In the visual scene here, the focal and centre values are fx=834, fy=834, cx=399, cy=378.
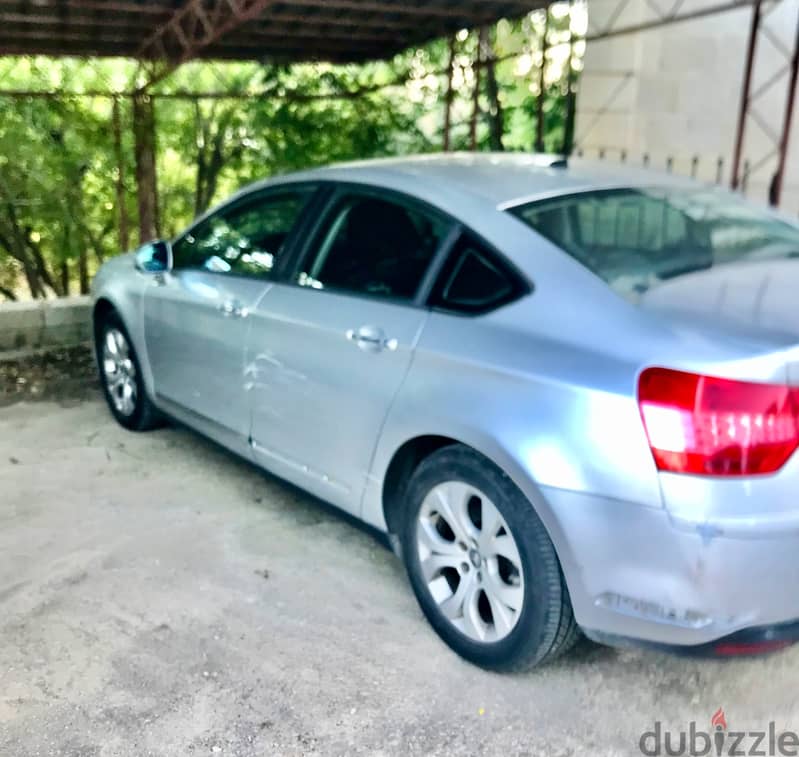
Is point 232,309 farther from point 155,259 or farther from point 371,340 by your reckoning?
point 371,340

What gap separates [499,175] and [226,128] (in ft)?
25.4

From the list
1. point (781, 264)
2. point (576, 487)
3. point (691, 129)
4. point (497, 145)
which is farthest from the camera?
point (497, 145)

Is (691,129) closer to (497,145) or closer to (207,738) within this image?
(497,145)

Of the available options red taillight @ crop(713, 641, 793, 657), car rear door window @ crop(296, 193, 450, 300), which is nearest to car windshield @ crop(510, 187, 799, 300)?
car rear door window @ crop(296, 193, 450, 300)

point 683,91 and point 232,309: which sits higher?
point 683,91

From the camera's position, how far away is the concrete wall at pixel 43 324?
22.3ft

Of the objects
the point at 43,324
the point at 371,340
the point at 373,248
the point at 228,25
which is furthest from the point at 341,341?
the point at 43,324

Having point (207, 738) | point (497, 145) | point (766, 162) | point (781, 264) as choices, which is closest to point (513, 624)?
point (207, 738)

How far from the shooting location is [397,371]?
112 inches

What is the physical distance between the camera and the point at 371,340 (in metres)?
2.95

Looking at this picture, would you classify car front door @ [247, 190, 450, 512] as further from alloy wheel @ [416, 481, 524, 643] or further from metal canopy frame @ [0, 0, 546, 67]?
metal canopy frame @ [0, 0, 546, 67]

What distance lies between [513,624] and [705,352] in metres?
1.05

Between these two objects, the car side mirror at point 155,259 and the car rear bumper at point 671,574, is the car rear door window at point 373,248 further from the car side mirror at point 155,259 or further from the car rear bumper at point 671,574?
the car side mirror at point 155,259

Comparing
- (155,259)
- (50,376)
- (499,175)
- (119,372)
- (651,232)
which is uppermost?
(499,175)
